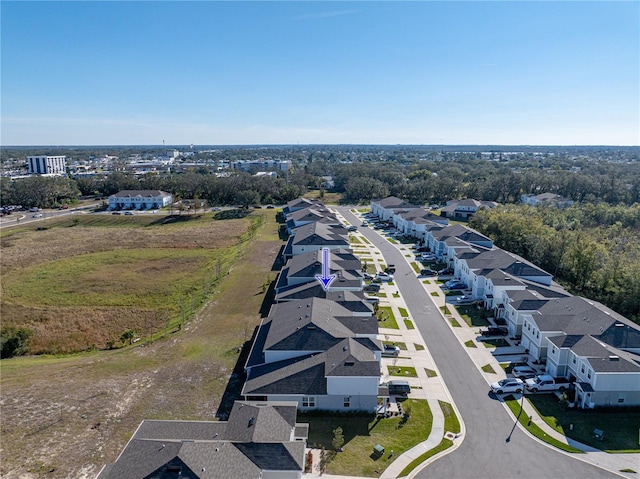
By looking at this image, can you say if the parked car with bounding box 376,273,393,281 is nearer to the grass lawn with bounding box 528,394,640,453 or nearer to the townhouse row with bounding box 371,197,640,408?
the townhouse row with bounding box 371,197,640,408

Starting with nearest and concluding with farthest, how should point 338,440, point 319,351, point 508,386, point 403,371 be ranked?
point 338,440
point 508,386
point 319,351
point 403,371

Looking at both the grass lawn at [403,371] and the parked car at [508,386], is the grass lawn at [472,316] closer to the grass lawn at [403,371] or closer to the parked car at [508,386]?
the parked car at [508,386]

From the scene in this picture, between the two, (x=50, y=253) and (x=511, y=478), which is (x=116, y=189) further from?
(x=511, y=478)

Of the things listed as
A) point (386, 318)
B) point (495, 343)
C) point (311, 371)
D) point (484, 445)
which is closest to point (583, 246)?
point (495, 343)

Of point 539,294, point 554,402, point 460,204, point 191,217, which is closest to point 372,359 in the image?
point 554,402

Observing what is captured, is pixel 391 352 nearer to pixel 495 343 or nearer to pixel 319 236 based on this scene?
pixel 495 343
